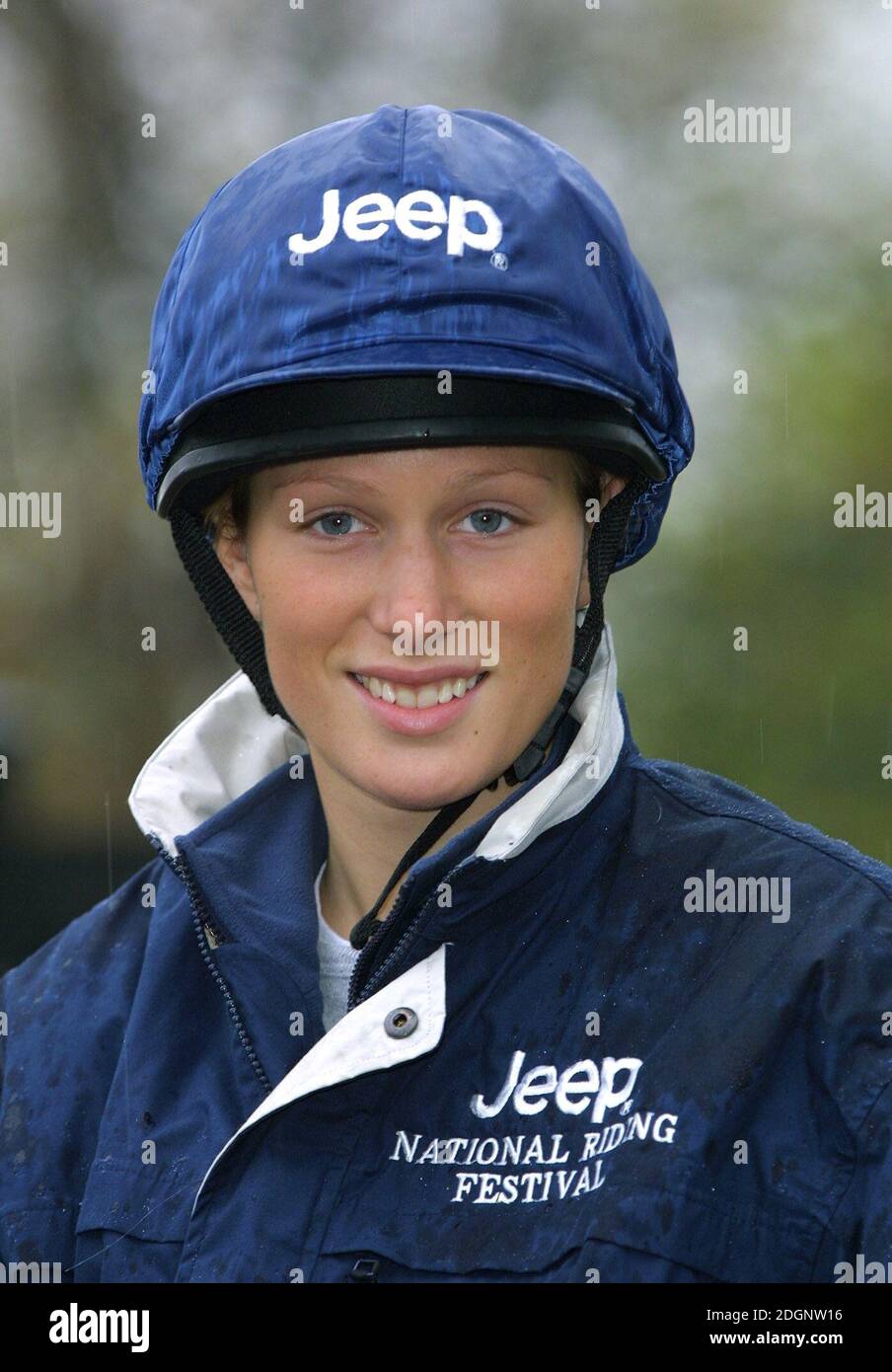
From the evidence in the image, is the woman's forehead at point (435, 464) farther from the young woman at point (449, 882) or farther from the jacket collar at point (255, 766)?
the jacket collar at point (255, 766)

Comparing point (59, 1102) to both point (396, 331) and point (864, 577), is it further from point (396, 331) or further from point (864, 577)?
point (864, 577)

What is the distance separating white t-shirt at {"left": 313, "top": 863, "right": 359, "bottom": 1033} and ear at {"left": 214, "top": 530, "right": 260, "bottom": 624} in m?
0.46

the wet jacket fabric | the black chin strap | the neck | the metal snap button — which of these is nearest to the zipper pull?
the wet jacket fabric

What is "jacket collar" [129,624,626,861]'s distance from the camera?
2.13m

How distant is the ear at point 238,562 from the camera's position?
2518mm

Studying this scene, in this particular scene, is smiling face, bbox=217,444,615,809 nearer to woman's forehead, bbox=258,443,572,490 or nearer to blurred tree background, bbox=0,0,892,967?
woman's forehead, bbox=258,443,572,490

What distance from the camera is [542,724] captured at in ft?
7.50

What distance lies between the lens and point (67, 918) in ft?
19.6

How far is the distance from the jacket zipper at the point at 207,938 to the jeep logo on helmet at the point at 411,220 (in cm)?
88

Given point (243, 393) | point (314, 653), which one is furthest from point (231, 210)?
point (314, 653)

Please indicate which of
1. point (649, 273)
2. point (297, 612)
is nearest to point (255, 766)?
point (297, 612)

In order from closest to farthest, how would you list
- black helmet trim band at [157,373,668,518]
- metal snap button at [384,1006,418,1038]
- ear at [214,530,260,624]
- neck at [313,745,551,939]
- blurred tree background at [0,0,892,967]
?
1. metal snap button at [384,1006,418,1038]
2. black helmet trim band at [157,373,668,518]
3. neck at [313,745,551,939]
4. ear at [214,530,260,624]
5. blurred tree background at [0,0,892,967]

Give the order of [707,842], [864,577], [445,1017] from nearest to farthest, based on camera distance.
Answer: [445,1017], [707,842], [864,577]

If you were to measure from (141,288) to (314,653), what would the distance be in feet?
13.3
